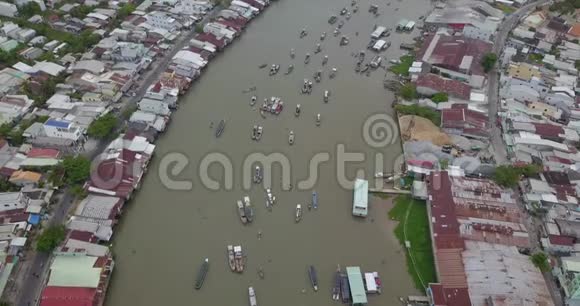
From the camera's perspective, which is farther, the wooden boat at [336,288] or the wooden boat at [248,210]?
the wooden boat at [248,210]

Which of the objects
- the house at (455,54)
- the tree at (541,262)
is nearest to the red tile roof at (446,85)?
the house at (455,54)

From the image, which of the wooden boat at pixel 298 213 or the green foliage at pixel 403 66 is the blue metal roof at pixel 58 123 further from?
the green foliage at pixel 403 66

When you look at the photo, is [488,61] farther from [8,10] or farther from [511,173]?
[8,10]

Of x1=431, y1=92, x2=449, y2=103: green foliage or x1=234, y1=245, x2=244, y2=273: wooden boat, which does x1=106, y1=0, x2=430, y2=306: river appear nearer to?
x1=234, y1=245, x2=244, y2=273: wooden boat

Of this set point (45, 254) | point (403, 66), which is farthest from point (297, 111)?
point (45, 254)

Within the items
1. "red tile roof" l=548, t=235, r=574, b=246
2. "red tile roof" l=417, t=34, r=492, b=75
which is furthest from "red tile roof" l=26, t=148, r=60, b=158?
"red tile roof" l=417, t=34, r=492, b=75
